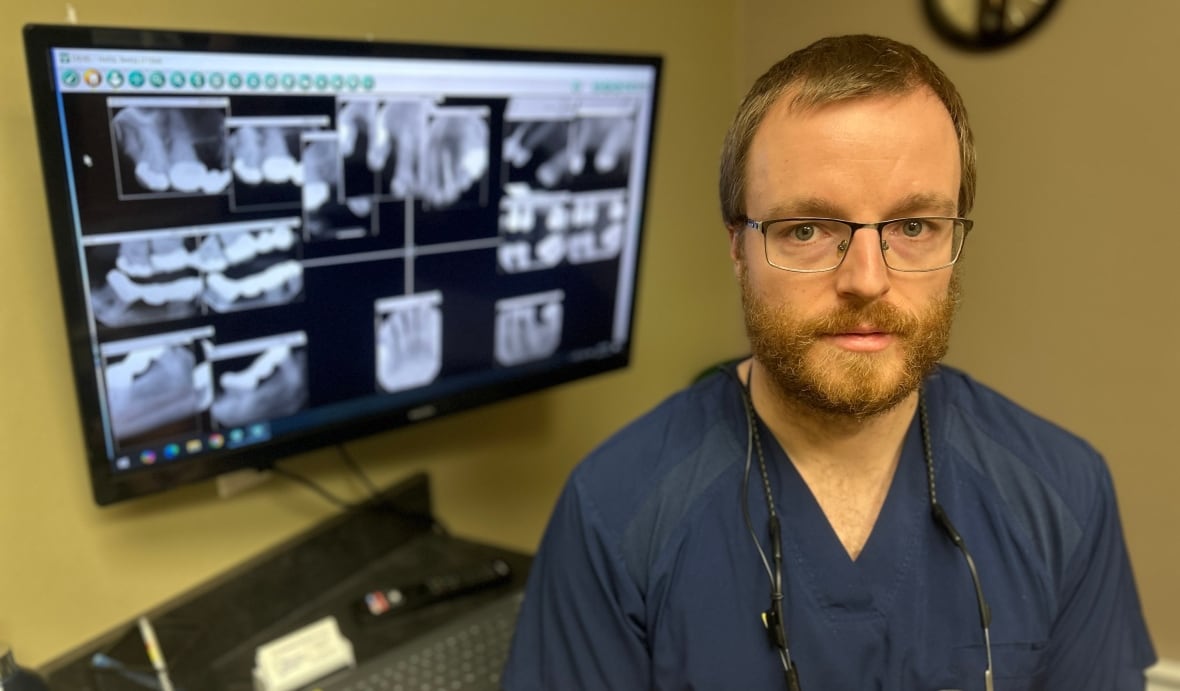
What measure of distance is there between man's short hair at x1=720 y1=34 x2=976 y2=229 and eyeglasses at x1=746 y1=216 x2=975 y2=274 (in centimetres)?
7

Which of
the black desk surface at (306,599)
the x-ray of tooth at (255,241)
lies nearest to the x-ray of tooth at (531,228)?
the x-ray of tooth at (255,241)

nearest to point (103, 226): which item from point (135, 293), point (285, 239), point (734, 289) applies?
point (135, 293)

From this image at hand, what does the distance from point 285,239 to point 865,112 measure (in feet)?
2.41

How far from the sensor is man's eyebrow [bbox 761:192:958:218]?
0.98m

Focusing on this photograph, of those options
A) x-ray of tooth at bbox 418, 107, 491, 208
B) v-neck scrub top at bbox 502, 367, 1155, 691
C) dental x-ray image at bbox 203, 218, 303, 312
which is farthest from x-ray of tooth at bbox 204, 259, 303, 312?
v-neck scrub top at bbox 502, 367, 1155, 691

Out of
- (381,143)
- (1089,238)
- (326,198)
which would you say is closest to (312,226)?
(326,198)

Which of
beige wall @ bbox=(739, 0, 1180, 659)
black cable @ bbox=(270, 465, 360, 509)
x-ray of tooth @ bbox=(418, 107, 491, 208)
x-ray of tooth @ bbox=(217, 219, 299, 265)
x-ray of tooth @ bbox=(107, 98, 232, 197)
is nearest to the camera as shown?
x-ray of tooth @ bbox=(107, 98, 232, 197)

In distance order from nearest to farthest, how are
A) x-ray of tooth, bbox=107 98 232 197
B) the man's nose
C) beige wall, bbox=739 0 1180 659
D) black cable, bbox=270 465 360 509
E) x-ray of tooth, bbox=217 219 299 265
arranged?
the man's nose, x-ray of tooth, bbox=107 98 232 197, x-ray of tooth, bbox=217 219 299 265, black cable, bbox=270 465 360 509, beige wall, bbox=739 0 1180 659

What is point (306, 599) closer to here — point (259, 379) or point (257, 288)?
point (259, 379)

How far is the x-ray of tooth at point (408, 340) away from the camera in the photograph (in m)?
1.36

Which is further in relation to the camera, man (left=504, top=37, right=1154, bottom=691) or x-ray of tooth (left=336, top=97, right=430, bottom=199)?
x-ray of tooth (left=336, top=97, right=430, bottom=199)

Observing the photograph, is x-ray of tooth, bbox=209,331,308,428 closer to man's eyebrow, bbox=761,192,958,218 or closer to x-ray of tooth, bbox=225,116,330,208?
x-ray of tooth, bbox=225,116,330,208

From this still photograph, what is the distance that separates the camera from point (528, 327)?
5.06 ft

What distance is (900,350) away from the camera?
3.26 feet
